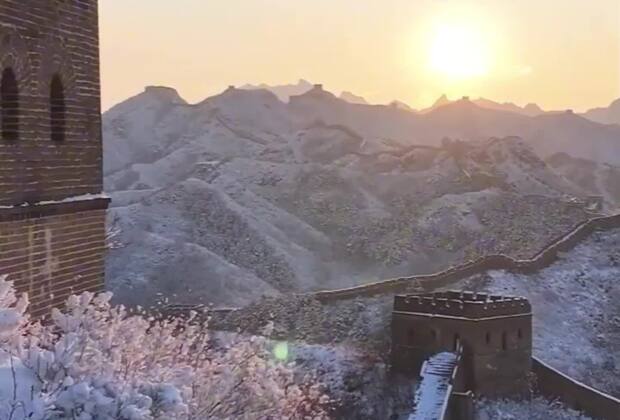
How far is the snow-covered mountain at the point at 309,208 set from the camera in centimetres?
5178

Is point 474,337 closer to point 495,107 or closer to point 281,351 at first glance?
point 281,351

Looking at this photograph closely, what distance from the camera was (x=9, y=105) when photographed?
10820mm

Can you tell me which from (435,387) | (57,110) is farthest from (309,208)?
(57,110)

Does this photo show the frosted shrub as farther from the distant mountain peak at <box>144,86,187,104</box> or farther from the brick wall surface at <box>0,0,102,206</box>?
the distant mountain peak at <box>144,86,187,104</box>

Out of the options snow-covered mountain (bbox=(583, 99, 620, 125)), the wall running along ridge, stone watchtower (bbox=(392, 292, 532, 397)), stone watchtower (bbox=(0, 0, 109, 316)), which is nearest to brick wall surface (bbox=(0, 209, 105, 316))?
stone watchtower (bbox=(0, 0, 109, 316))

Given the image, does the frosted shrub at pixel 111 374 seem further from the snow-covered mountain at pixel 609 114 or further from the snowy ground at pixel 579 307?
the snow-covered mountain at pixel 609 114

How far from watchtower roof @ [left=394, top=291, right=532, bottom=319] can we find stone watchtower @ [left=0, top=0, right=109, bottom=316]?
16019 mm

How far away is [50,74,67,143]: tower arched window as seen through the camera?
1153 cm

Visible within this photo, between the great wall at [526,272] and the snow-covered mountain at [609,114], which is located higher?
the snow-covered mountain at [609,114]

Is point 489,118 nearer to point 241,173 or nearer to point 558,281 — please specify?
point 241,173

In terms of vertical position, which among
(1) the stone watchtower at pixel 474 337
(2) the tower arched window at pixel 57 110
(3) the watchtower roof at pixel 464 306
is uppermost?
(2) the tower arched window at pixel 57 110

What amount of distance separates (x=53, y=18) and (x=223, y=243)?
45438mm

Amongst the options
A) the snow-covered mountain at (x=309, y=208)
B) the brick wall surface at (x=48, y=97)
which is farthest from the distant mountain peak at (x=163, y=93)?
the brick wall surface at (x=48, y=97)

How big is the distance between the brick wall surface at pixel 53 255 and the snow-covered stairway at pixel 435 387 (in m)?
13.3
